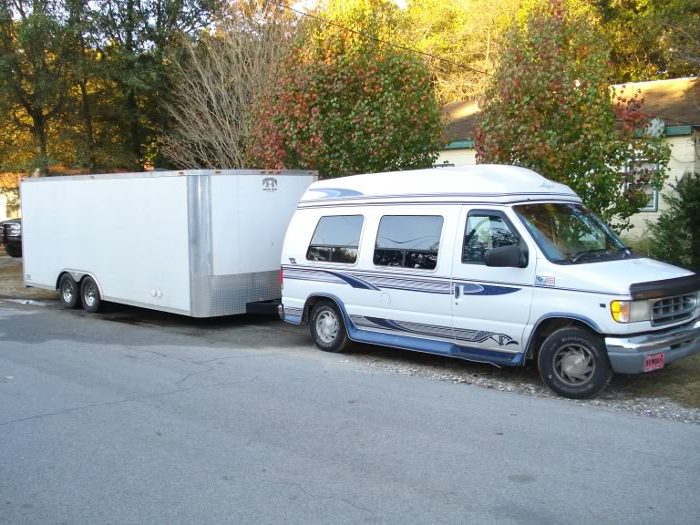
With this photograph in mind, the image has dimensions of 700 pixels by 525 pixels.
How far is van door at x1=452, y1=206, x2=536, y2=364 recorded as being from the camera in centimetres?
782

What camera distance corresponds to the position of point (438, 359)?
380 inches

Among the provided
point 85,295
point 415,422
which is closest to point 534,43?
point 415,422

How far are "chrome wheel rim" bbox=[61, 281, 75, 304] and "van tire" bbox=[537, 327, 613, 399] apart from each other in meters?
10.3

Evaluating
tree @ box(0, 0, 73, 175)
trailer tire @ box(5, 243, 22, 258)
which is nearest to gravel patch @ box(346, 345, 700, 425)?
tree @ box(0, 0, 73, 175)

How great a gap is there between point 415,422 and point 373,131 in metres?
7.54

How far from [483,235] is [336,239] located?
2.36 m

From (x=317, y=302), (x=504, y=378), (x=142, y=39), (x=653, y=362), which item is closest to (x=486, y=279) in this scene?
(x=504, y=378)

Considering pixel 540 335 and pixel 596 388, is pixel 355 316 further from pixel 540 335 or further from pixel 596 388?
pixel 596 388

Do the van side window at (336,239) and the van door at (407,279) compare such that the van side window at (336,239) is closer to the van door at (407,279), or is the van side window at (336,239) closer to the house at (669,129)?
the van door at (407,279)

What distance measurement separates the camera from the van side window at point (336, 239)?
9680mm

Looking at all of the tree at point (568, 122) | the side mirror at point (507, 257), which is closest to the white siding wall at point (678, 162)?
the tree at point (568, 122)

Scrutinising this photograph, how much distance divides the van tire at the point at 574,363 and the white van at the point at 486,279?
11 mm

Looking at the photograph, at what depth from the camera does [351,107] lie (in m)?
13.6

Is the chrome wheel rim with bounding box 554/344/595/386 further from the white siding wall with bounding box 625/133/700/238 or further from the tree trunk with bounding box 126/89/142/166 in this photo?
the tree trunk with bounding box 126/89/142/166
